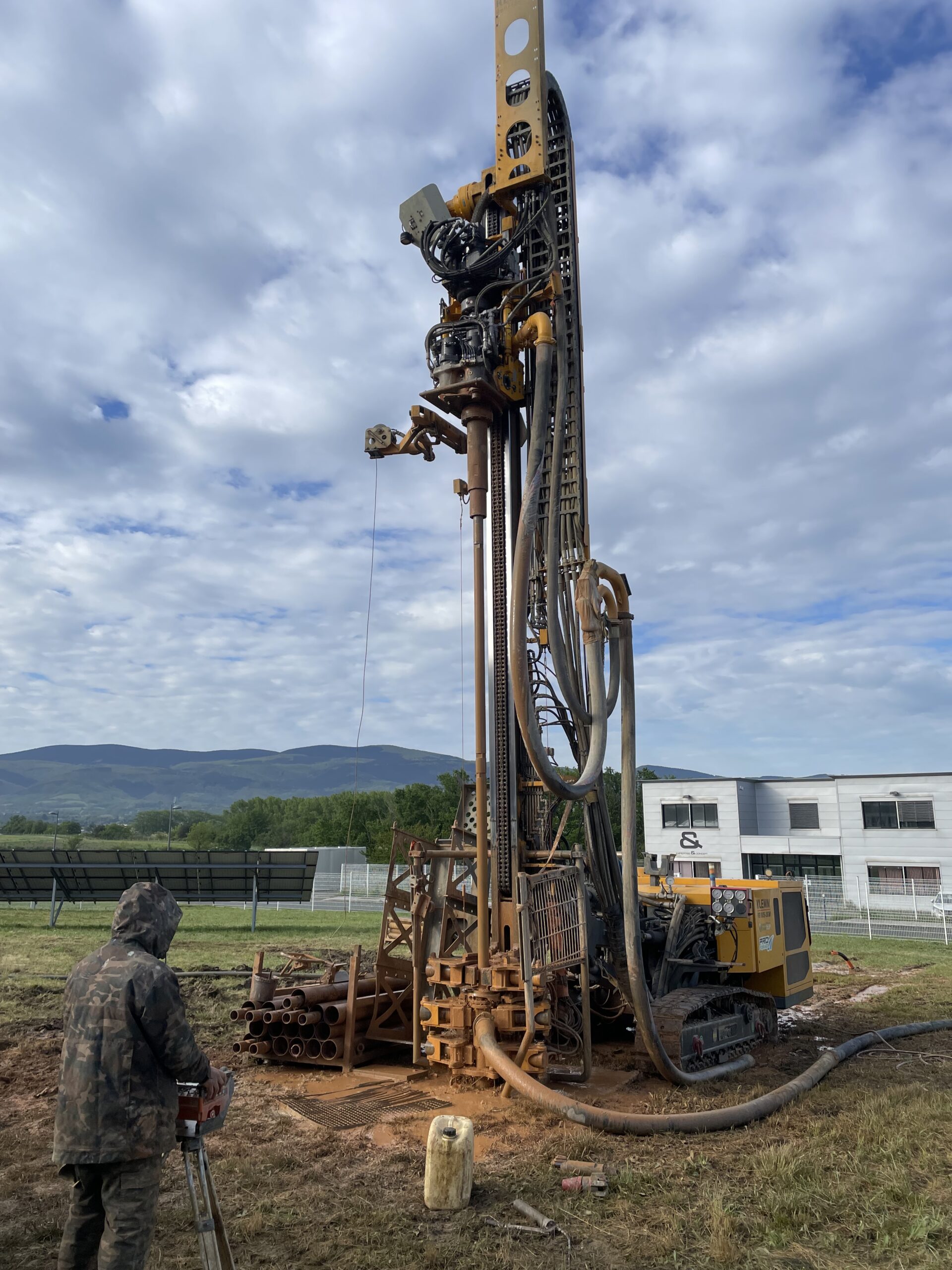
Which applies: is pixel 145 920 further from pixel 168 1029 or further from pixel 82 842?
pixel 82 842

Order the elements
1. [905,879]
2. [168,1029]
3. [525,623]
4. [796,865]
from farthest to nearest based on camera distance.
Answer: [796,865] < [905,879] < [525,623] < [168,1029]

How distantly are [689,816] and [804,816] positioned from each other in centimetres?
526

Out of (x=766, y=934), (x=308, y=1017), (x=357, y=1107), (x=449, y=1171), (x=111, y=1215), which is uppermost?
(x=766, y=934)

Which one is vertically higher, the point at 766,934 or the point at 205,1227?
the point at 766,934

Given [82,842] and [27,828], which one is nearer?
[82,842]

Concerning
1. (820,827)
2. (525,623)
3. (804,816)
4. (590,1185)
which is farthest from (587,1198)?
(804,816)

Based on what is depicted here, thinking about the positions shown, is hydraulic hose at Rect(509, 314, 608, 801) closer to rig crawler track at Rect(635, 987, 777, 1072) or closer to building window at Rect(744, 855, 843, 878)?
rig crawler track at Rect(635, 987, 777, 1072)

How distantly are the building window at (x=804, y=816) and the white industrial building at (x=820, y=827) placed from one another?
0.15ft

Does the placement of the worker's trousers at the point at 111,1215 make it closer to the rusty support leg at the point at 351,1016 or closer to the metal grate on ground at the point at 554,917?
the metal grate on ground at the point at 554,917

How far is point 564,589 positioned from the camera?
1170 centimetres

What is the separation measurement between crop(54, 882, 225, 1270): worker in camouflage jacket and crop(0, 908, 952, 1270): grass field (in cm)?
134

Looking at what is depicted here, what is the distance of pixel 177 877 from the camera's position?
2623 centimetres

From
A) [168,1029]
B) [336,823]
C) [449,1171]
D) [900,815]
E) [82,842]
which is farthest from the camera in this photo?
[82,842]

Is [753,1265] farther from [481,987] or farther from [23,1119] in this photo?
[23,1119]
